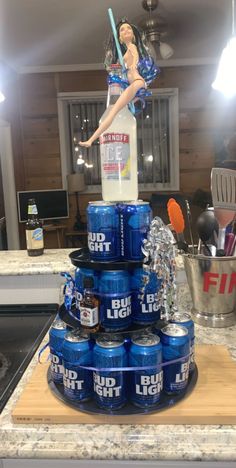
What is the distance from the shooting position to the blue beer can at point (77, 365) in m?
0.67

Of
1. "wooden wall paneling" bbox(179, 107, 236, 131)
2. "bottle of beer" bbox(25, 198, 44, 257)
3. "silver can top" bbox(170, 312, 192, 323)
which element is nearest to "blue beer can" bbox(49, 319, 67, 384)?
"silver can top" bbox(170, 312, 192, 323)

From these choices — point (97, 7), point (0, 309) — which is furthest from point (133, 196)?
point (97, 7)

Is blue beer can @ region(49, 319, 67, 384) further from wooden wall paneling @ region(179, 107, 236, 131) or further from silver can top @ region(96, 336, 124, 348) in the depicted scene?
wooden wall paneling @ region(179, 107, 236, 131)

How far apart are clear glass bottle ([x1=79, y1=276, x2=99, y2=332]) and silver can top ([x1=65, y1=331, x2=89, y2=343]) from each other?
0.06ft

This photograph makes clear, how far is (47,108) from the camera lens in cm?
446

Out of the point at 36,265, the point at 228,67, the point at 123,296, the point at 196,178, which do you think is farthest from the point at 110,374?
the point at 196,178

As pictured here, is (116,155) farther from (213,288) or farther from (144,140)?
(144,140)

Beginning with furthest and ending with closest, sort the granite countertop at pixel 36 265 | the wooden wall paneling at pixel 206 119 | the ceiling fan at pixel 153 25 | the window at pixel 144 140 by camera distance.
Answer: the window at pixel 144 140, the wooden wall paneling at pixel 206 119, the ceiling fan at pixel 153 25, the granite countertop at pixel 36 265

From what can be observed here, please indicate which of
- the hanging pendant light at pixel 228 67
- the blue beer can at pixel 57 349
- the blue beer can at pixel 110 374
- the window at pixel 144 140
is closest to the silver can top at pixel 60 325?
the blue beer can at pixel 57 349

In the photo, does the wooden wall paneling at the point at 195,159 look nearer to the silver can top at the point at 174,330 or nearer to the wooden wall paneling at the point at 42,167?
the wooden wall paneling at the point at 42,167

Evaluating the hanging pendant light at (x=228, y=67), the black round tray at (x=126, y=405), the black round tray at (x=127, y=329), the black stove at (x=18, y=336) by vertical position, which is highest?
the hanging pendant light at (x=228, y=67)

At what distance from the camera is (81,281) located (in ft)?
2.36

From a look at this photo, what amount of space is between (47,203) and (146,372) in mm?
3675

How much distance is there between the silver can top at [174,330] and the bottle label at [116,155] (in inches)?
12.0
